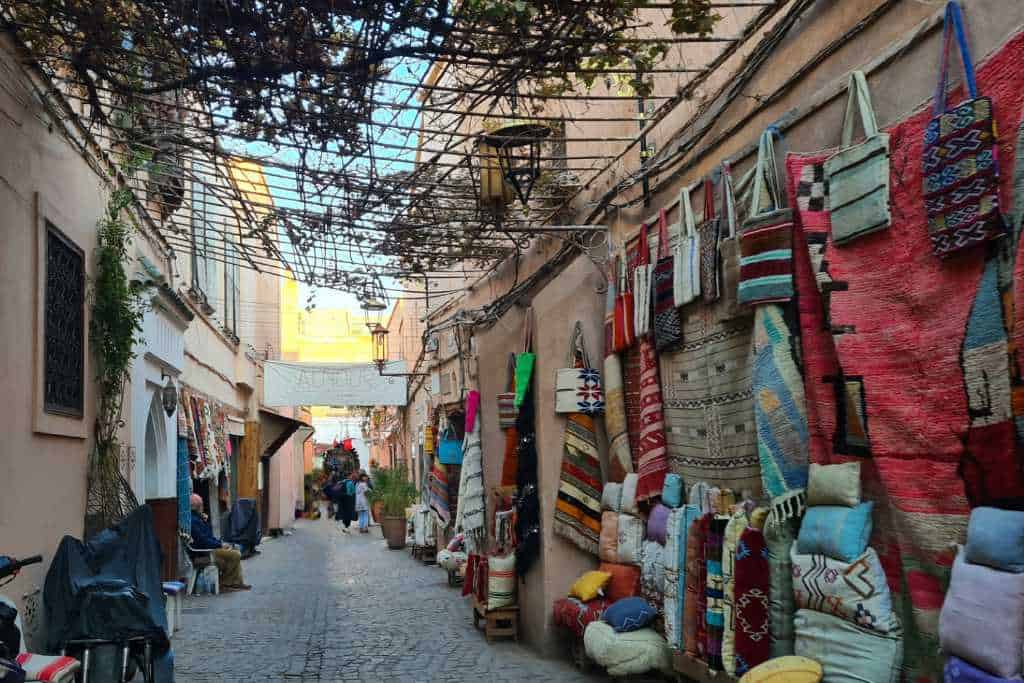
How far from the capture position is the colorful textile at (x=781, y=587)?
4.64 metres

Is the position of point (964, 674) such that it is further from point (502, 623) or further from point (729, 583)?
point (502, 623)

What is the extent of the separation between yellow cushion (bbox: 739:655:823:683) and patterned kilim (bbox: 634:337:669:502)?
2.24m

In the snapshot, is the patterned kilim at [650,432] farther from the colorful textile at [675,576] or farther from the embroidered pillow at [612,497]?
the colorful textile at [675,576]

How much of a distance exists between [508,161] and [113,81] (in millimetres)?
2861

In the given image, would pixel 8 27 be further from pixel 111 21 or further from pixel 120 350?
pixel 120 350

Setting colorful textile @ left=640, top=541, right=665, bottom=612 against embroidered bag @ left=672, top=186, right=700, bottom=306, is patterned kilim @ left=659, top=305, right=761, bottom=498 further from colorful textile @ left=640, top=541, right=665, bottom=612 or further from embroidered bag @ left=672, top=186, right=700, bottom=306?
colorful textile @ left=640, top=541, right=665, bottom=612

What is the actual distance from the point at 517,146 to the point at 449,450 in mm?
8062

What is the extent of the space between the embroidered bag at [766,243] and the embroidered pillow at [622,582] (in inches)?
102

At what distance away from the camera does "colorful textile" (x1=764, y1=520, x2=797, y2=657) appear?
4.64 meters

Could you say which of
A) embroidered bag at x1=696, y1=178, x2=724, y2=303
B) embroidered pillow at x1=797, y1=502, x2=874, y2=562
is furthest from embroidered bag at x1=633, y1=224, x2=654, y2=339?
embroidered pillow at x1=797, y1=502, x2=874, y2=562

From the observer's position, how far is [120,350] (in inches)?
315

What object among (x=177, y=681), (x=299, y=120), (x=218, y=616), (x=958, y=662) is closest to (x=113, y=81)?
(x=299, y=120)

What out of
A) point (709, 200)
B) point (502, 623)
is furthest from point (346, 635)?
point (709, 200)

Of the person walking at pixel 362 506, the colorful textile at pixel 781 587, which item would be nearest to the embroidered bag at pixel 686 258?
the colorful textile at pixel 781 587
